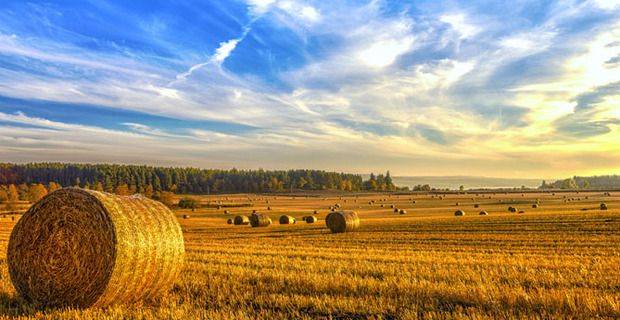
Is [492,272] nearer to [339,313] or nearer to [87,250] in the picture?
[339,313]

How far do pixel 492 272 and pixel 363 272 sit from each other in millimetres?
2958

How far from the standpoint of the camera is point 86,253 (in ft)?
31.1

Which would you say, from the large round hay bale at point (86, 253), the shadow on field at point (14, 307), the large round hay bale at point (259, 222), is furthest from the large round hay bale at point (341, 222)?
the shadow on field at point (14, 307)

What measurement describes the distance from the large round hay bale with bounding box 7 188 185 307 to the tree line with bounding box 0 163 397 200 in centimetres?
14069

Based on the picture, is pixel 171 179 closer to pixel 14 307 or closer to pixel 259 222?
pixel 259 222

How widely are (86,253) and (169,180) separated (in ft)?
512

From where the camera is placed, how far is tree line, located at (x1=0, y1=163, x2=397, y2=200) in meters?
156

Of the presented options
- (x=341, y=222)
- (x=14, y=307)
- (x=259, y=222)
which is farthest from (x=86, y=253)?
(x=259, y=222)

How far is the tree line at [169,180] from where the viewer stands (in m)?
156

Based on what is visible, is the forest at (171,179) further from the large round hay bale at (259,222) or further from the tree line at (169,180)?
the large round hay bale at (259,222)

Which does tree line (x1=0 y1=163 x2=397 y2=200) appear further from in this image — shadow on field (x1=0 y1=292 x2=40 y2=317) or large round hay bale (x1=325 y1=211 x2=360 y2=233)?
shadow on field (x1=0 y1=292 x2=40 y2=317)

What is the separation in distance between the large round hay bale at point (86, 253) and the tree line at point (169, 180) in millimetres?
140691

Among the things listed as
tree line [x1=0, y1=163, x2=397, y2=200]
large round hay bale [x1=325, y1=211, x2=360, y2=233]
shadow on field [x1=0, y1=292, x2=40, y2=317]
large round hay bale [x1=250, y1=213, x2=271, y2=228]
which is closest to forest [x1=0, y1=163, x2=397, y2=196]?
tree line [x1=0, y1=163, x2=397, y2=200]

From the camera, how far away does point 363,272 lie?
12.2 m
